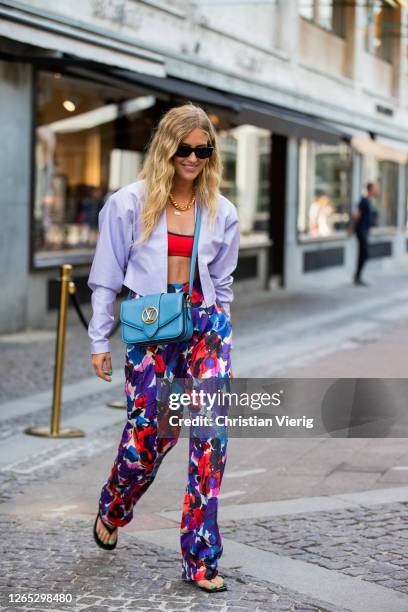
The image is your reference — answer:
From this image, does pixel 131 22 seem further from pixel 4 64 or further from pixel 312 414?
pixel 312 414

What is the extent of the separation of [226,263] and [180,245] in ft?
0.69

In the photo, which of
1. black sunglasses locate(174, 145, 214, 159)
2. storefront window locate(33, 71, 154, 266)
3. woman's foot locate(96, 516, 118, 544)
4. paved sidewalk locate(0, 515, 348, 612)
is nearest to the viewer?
paved sidewalk locate(0, 515, 348, 612)

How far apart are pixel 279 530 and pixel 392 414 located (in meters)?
1.92

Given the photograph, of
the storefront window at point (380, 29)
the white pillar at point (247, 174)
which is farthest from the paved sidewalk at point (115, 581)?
the storefront window at point (380, 29)

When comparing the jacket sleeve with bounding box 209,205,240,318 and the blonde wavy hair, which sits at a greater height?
the blonde wavy hair

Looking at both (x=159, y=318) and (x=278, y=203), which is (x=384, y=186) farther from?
(x=159, y=318)

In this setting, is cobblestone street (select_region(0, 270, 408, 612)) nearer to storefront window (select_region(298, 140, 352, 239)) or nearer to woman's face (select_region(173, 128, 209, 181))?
woman's face (select_region(173, 128, 209, 181))

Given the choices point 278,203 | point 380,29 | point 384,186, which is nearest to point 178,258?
point 278,203

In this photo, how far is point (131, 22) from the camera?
1488cm

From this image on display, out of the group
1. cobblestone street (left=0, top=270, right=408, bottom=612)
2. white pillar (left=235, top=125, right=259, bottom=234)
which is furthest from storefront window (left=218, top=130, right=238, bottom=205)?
cobblestone street (left=0, top=270, right=408, bottom=612)

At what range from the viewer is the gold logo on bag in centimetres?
420

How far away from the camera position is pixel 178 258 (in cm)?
432

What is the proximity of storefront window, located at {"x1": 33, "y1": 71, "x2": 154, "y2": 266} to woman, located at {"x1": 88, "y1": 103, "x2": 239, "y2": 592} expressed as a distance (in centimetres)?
912

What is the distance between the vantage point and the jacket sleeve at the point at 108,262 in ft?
14.2
